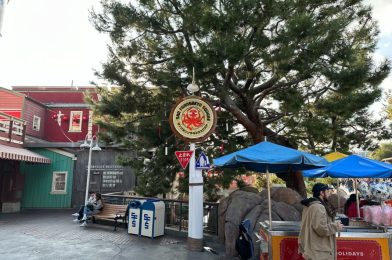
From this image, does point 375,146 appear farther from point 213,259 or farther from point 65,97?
point 65,97

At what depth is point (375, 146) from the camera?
38.8 ft

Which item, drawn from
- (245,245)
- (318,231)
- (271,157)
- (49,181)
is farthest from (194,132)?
(49,181)

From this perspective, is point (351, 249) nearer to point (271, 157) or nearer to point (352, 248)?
point (352, 248)

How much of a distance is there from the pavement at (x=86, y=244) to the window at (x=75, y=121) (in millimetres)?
12090

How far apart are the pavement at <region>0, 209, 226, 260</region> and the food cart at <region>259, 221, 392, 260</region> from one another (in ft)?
7.82

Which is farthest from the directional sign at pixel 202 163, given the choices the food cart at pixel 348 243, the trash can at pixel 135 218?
the trash can at pixel 135 218

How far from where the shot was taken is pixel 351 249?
5309 millimetres

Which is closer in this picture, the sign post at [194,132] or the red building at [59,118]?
the sign post at [194,132]

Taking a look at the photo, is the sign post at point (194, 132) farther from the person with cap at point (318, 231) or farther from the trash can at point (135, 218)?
the person with cap at point (318, 231)

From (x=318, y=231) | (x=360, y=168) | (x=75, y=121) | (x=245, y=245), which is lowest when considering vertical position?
(x=245, y=245)

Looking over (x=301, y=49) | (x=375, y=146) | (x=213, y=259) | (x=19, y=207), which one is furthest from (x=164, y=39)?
(x=19, y=207)

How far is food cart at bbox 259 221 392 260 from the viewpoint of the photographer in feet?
17.3

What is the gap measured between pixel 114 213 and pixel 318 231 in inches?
335

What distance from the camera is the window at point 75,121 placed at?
22.8m
